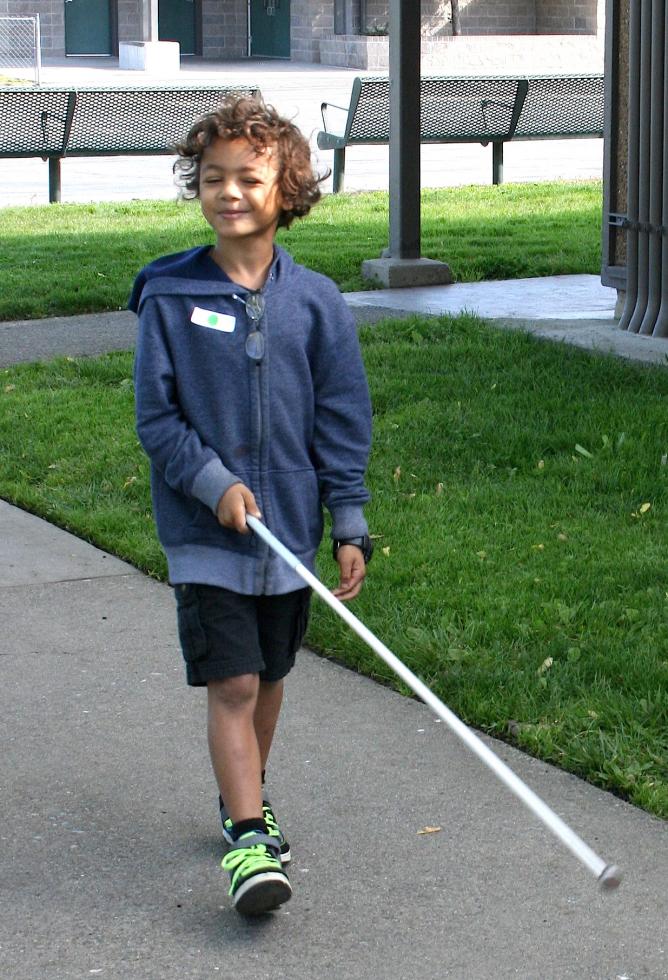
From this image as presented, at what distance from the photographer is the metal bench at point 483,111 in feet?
50.9

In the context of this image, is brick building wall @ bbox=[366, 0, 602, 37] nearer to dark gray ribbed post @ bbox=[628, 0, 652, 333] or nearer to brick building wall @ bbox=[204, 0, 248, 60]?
brick building wall @ bbox=[204, 0, 248, 60]

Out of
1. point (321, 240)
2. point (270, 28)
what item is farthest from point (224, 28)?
point (321, 240)

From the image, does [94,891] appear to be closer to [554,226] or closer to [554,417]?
[554,417]

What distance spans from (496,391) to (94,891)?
4483 mm

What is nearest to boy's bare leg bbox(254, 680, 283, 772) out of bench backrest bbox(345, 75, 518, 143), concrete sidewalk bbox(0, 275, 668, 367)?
concrete sidewalk bbox(0, 275, 668, 367)

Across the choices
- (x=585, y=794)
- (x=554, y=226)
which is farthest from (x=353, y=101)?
(x=585, y=794)

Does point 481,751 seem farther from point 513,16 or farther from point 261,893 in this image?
point 513,16

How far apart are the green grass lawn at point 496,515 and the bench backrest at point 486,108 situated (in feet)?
23.6

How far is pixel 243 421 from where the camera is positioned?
3.11 m

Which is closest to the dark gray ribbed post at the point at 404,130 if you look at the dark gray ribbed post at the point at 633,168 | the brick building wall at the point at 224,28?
the dark gray ribbed post at the point at 633,168

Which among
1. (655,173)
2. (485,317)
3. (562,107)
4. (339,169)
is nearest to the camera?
(655,173)

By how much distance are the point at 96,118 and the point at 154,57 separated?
74.1ft

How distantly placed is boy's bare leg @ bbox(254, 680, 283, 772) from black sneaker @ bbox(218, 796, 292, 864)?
0.31 feet

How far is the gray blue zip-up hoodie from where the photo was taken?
121 inches
